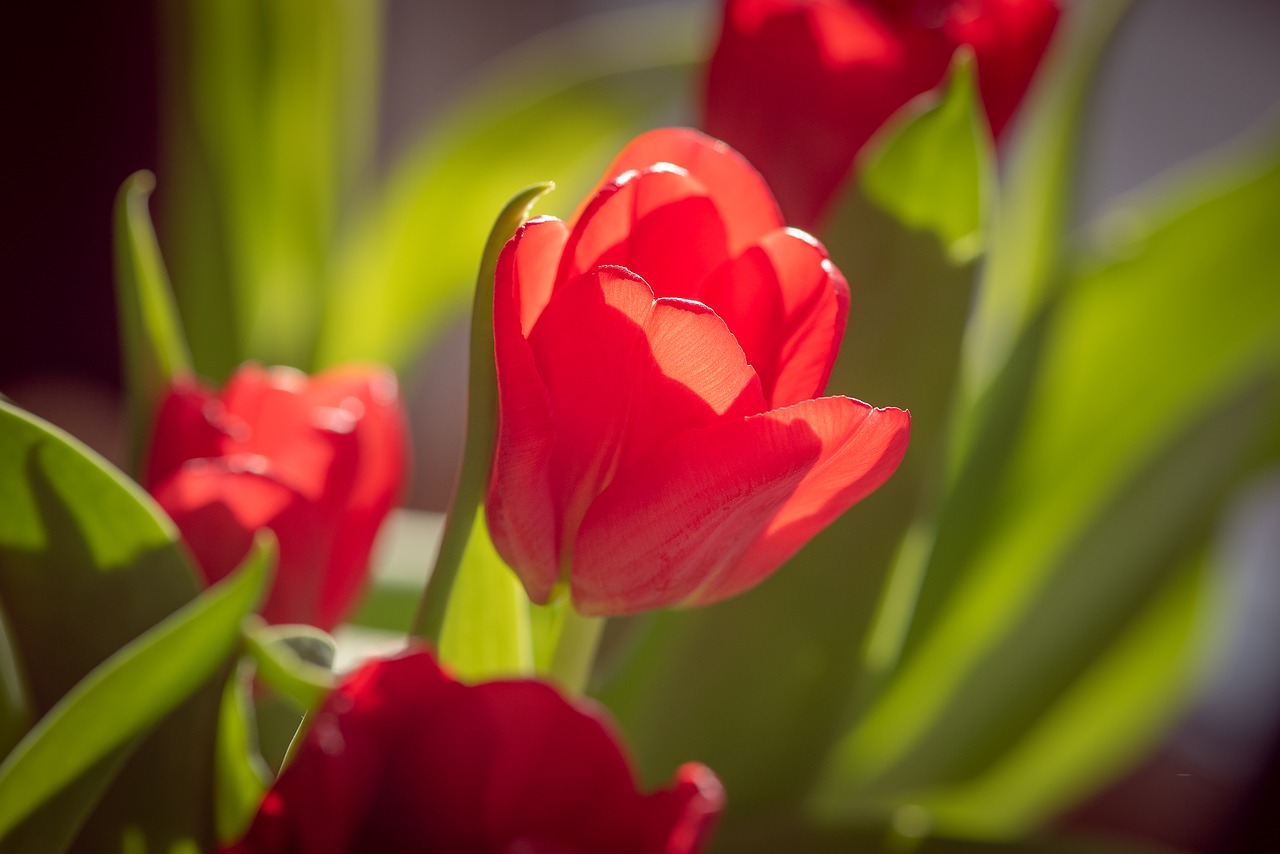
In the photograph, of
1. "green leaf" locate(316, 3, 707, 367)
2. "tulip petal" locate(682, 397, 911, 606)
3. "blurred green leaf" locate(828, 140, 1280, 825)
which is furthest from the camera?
"green leaf" locate(316, 3, 707, 367)

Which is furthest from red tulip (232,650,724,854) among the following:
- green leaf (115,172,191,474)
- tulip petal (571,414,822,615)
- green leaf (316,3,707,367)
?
green leaf (316,3,707,367)

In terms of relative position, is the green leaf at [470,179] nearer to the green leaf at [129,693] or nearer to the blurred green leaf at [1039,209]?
the blurred green leaf at [1039,209]

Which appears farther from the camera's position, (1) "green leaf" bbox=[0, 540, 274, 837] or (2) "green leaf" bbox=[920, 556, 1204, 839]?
(2) "green leaf" bbox=[920, 556, 1204, 839]

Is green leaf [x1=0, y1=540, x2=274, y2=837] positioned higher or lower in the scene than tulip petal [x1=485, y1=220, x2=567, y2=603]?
lower

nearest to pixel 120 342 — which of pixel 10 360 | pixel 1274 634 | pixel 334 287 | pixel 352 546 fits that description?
pixel 10 360

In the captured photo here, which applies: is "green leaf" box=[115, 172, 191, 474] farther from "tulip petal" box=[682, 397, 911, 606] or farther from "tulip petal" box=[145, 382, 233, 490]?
"tulip petal" box=[682, 397, 911, 606]

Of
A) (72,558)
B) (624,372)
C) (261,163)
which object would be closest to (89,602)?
(72,558)

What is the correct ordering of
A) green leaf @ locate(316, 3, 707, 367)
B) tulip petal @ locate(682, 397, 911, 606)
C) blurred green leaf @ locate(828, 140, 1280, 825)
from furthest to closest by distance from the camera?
green leaf @ locate(316, 3, 707, 367), blurred green leaf @ locate(828, 140, 1280, 825), tulip petal @ locate(682, 397, 911, 606)
